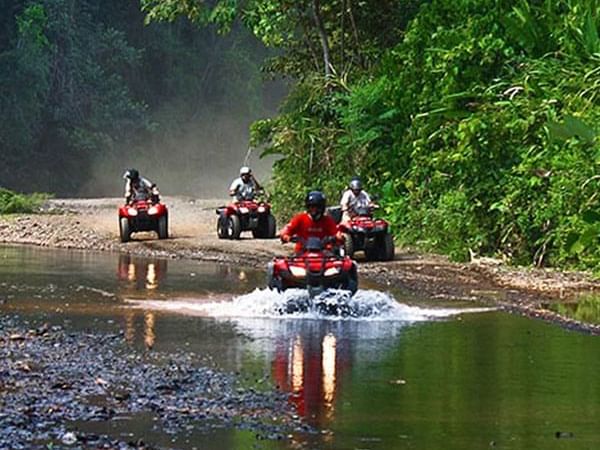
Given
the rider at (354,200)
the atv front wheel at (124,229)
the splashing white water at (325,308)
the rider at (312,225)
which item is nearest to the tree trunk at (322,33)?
the atv front wheel at (124,229)

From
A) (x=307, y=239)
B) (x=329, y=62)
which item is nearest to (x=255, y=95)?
(x=329, y=62)

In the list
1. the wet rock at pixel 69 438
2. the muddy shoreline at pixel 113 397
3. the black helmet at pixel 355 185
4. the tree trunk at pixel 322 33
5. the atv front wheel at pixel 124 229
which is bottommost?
the wet rock at pixel 69 438

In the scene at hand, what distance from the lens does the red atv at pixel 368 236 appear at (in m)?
28.1

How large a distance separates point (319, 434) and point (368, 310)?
8098 mm

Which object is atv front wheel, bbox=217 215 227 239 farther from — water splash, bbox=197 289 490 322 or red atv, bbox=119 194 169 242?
water splash, bbox=197 289 490 322

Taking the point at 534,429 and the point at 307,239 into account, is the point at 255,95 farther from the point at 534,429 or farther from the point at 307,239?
the point at 534,429

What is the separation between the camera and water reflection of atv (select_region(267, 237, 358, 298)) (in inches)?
790

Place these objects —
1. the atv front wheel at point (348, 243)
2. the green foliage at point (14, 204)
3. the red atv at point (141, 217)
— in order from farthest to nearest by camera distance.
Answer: the green foliage at point (14, 204) < the red atv at point (141, 217) < the atv front wheel at point (348, 243)

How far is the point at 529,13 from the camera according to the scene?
30406 millimetres

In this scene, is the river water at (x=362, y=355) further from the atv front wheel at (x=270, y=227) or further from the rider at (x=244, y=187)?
the rider at (x=244, y=187)

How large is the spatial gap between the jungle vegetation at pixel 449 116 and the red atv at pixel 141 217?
178 inches

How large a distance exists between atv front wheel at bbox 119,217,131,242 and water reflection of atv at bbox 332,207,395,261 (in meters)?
5.90

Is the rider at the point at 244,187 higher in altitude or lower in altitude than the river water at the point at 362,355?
higher

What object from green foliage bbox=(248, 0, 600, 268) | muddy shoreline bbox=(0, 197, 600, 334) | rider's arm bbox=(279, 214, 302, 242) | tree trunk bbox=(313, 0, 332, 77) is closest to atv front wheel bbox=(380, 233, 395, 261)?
muddy shoreline bbox=(0, 197, 600, 334)
